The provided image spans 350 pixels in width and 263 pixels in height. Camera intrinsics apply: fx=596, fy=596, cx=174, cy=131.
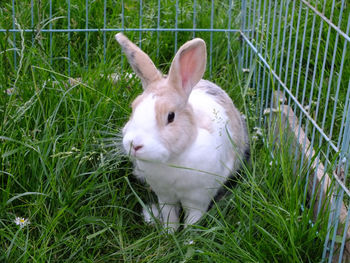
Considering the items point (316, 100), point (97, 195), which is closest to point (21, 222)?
point (97, 195)

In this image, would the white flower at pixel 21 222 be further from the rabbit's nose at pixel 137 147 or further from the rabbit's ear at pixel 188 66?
the rabbit's ear at pixel 188 66

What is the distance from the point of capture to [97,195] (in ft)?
8.71

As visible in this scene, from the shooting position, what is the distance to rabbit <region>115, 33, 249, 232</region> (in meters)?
2.33

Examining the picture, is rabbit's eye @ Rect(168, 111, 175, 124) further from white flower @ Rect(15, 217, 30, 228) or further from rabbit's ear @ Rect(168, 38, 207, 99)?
white flower @ Rect(15, 217, 30, 228)

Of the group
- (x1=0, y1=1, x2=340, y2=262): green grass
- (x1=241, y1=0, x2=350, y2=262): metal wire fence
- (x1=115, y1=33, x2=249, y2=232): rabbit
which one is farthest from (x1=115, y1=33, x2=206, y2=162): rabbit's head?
(x1=241, y1=0, x2=350, y2=262): metal wire fence

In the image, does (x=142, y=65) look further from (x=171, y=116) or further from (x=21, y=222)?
(x=21, y=222)

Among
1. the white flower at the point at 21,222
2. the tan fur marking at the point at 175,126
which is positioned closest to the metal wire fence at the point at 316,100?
the tan fur marking at the point at 175,126

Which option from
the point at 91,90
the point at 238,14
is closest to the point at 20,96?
the point at 91,90

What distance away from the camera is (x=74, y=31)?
3676mm

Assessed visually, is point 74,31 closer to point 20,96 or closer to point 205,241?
point 20,96

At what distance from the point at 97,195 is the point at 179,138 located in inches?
20.0

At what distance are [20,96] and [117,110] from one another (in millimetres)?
489

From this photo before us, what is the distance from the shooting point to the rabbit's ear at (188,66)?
250cm

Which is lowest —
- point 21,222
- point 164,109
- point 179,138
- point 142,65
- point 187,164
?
point 21,222
